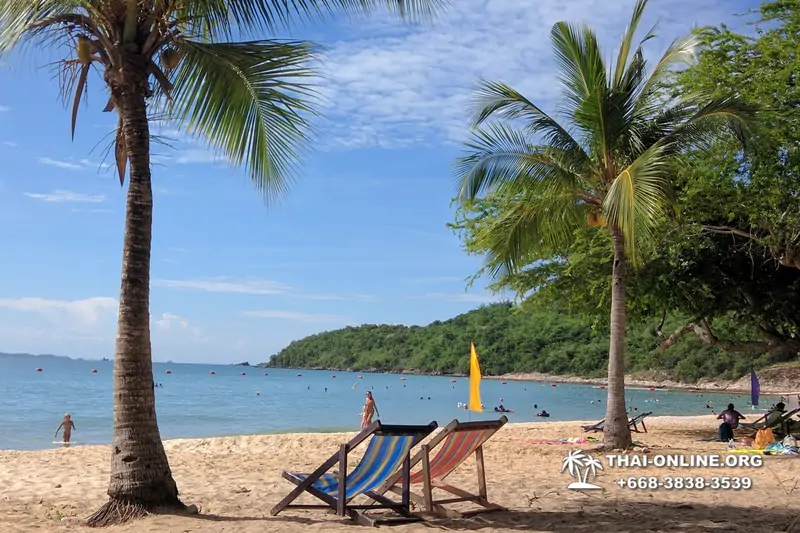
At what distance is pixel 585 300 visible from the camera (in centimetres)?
1527

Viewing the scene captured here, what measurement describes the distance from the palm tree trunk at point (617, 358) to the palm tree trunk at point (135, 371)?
734 centimetres

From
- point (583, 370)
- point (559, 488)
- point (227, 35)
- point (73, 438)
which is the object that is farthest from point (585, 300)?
point (583, 370)

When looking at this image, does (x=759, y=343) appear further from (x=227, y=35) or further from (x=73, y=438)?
(x=73, y=438)

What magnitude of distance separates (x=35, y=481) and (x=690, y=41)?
1103 centimetres

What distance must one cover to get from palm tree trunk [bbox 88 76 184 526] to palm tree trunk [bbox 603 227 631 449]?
289 inches

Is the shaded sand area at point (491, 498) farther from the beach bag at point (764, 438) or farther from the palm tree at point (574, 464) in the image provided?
the beach bag at point (764, 438)

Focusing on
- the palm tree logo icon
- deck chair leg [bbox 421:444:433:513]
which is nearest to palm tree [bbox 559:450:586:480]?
the palm tree logo icon

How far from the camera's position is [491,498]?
737 centimetres

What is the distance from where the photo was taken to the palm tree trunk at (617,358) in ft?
37.1

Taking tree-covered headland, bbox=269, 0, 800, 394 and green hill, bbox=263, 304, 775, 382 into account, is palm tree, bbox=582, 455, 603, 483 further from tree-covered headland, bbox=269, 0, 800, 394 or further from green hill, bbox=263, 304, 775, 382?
green hill, bbox=263, 304, 775, 382

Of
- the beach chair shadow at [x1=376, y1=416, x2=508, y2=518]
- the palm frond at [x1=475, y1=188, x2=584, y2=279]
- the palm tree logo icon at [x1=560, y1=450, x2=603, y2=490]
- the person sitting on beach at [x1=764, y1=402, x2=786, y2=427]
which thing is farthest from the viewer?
the person sitting on beach at [x1=764, y1=402, x2=786, y2=427]

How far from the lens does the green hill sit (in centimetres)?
8244

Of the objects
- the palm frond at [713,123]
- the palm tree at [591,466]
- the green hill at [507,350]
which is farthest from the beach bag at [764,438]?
the green hill at [507,350]

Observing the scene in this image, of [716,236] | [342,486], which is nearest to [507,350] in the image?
[716,236]
